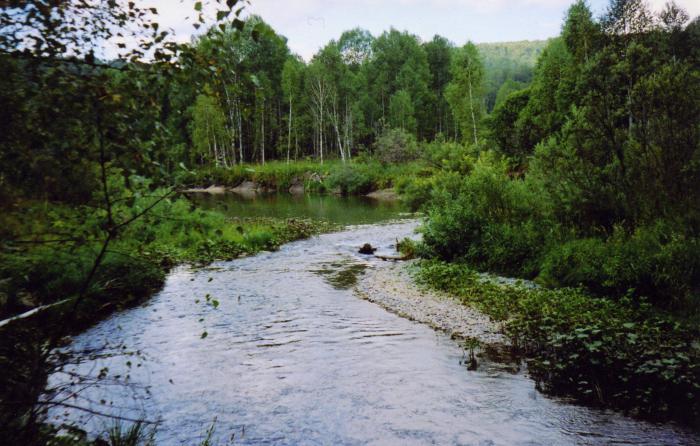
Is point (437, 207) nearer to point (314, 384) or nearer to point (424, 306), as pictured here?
point (424, 306)

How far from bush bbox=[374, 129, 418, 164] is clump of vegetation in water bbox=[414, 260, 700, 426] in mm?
45208

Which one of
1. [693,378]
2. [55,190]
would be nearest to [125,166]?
[55,190]

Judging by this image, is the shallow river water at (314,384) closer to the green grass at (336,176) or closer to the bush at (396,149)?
the green grass at (336,176)

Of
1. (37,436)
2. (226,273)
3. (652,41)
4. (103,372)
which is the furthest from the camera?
(652,41)

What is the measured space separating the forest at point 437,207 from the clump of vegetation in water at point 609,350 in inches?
1.3

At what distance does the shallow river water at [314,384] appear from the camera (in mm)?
6547

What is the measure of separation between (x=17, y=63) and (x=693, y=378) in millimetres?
8738

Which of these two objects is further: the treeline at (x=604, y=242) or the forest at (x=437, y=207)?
the treeline at (x=604, y=242)

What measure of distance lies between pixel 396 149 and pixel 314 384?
48944 mm

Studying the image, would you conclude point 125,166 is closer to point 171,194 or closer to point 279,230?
point 171,194

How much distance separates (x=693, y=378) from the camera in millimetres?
6703

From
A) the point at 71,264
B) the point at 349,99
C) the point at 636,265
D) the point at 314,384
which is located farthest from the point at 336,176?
the point at 314,384

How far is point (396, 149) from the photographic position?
5541 cm

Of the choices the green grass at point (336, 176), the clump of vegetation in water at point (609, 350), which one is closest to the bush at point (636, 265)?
the clump of vegetation in water at point (609, 350)
